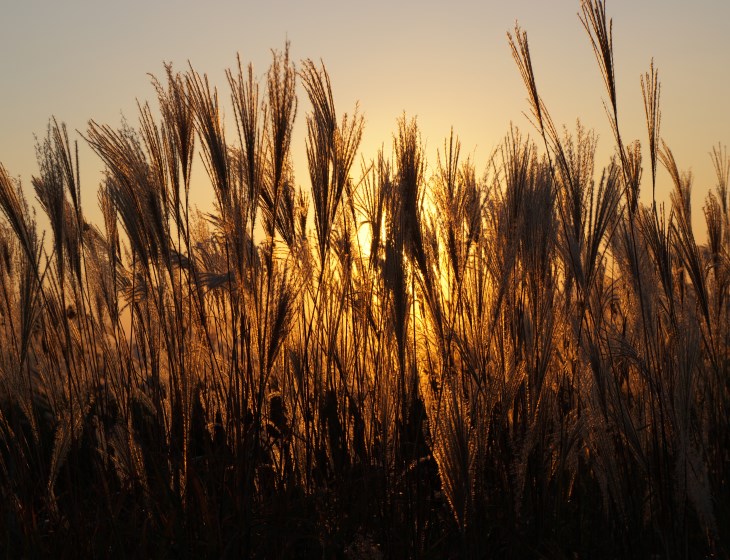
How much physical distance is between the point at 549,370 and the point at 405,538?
80cm

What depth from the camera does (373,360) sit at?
366 centimetres

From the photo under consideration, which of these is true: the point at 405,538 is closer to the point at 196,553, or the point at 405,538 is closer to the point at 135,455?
the point at 196,553

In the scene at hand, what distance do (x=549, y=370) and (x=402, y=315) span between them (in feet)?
2.16

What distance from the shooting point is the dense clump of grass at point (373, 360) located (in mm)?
2580

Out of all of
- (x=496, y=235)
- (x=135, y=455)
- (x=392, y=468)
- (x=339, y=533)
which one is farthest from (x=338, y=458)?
(x=496, y=235)

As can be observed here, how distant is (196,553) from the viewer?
261 cm

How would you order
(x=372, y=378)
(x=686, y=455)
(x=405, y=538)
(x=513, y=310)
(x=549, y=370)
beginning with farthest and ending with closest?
(x=372, y=378) < (x=513, y=310) < (x=549, y=370) < (x=405, y=538) < (x=686, y=455)

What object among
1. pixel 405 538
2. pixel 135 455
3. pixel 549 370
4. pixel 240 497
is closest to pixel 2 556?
pixel 135 455

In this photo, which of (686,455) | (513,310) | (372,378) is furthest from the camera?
(372,378)

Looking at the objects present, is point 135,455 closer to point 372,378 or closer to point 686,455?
point 372,378

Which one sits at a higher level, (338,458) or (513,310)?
(513,310)

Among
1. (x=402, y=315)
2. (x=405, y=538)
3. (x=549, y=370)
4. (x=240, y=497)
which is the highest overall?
(x=402, y=315)

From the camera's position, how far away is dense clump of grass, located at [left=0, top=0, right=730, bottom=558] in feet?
8.46

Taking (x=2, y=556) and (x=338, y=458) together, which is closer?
(x=2, y=556)
